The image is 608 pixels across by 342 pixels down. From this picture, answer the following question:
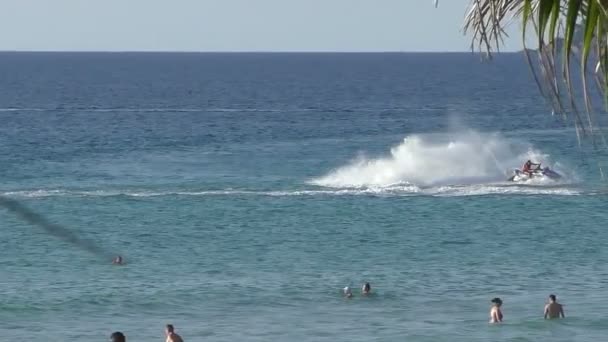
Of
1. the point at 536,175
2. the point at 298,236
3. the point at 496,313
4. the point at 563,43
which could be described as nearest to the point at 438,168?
the point at 536,175

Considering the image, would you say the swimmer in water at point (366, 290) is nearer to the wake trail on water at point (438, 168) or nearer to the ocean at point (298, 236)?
the ocean at point (298, 236)

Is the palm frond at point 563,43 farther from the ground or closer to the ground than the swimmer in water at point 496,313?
closer to the ground

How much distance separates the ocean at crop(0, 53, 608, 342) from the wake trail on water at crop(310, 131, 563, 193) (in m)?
0.14

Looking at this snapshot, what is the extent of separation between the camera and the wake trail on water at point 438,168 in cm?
5434

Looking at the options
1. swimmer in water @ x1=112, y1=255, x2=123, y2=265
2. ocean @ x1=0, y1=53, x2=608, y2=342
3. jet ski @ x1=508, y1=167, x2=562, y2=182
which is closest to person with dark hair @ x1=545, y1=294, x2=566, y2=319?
ocean @ x1=0, y1=53, x2=608, y2=342

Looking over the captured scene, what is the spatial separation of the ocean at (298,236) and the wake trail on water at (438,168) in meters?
0.14

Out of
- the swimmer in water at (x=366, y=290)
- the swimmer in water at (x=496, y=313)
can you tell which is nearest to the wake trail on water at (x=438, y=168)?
the swimmer in water at (x=366, y=290)

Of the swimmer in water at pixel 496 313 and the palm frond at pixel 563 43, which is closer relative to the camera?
the palm frond at pixel 563 43

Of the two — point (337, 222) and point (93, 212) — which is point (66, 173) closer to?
point (93, 212)

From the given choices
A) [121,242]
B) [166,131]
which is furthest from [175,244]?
[166,131]

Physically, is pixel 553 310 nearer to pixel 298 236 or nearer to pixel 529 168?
pixel 298 236

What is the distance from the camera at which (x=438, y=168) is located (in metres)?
57.8

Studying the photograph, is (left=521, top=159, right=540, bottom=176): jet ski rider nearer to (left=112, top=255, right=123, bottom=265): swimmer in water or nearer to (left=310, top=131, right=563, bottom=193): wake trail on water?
(left=310, top=131, right=563, bottom=193): wake trail on water

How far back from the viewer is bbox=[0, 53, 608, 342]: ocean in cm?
2784
